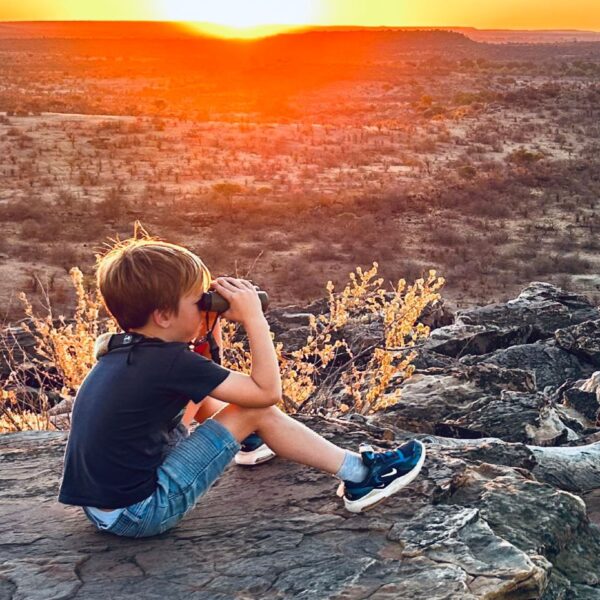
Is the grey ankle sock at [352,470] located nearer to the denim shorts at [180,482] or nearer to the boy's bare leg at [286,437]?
the boy's bare leg at [286,437]

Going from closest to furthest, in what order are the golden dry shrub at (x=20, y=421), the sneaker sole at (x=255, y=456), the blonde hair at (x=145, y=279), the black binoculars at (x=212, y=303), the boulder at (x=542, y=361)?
the blonde hair at (x=145, y=279)
the black binoculars at (x=212, y=303)
the sneaker sole at (x=255, y=456)
the golden dry shrub at (x=20, y=421)
the boulder at (x=542, y=361)

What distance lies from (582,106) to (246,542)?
30168mm

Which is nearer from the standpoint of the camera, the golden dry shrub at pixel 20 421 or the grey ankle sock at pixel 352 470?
the grey ankle sock at pixel 352 470

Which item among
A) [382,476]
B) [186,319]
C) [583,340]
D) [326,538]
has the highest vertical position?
[186,319]

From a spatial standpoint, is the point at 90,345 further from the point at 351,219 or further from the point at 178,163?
the point at 178,163

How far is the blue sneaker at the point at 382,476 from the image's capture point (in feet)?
9.05

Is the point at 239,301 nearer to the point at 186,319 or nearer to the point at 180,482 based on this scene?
the point at 186,319

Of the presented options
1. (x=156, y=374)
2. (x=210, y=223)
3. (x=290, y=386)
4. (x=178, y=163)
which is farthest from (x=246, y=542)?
(x=178, y=163)

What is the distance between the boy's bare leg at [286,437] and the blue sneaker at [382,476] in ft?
0.31

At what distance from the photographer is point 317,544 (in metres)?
2.60

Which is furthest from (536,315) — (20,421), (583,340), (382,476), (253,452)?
(382,476)

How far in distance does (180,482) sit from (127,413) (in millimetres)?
280

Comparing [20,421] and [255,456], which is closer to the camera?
[255,456]

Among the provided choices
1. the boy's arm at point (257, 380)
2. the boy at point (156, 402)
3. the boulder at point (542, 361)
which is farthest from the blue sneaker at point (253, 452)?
the boulder at point (542, 361)
